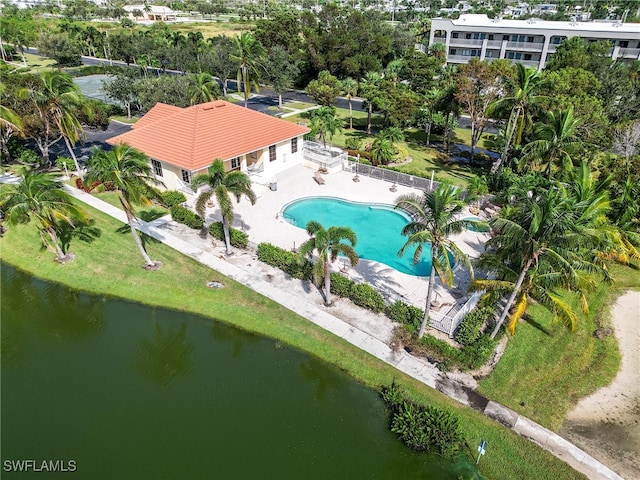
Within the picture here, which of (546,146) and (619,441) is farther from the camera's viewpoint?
(546,146)

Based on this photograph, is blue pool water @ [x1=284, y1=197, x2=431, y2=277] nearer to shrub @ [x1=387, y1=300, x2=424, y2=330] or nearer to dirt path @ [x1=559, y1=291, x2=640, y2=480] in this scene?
shrub @ [x1=387, y1=300, x2=424, y2=330]

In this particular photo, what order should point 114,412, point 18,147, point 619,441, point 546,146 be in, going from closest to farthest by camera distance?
point 619,441 → point 114,412 → point 546,146 → point 18,147

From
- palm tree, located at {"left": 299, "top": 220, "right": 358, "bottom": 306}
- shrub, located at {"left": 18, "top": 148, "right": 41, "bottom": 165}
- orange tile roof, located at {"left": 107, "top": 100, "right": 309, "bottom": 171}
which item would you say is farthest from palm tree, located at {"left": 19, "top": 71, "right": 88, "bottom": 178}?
palm tree, located at {"left": 299, "top": 220, "right": 358, "bottom": 306}

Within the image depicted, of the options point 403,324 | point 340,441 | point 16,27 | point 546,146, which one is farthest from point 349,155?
point 16,27

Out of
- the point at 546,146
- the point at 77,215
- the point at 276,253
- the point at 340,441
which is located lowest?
the point at 340,441

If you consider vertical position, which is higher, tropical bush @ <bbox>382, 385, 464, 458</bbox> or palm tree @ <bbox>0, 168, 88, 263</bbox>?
palm tree @ <bbox>0, 168, 88, 263</bbox>

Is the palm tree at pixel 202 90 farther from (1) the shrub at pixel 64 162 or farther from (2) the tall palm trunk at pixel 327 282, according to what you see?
(2) the tall palm trunk at pixel 327 282

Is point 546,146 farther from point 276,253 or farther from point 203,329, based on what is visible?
point 203,329
